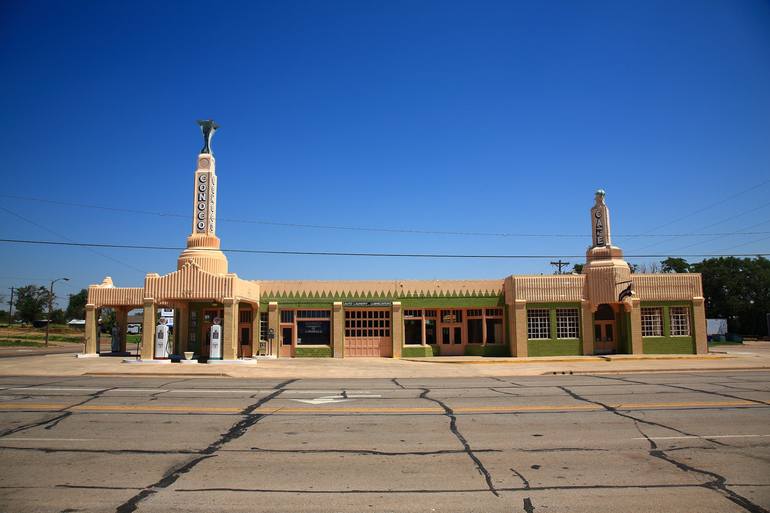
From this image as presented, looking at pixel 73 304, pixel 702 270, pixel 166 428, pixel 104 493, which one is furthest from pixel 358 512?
pixel 73 304

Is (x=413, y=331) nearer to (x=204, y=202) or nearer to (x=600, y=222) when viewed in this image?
(x=600, y=222)

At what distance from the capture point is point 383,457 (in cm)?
820

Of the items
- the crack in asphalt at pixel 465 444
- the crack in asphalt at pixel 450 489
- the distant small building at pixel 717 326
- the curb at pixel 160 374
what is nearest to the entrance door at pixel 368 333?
the curb at pixel 160 374

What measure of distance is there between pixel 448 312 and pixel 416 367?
8.12m

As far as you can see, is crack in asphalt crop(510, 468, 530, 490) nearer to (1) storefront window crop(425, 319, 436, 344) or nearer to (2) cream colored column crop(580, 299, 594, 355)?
(2) cream colored column crop(580, 299, 594, 355)

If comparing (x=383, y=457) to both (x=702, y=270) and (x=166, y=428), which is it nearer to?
(x=166, y=428)

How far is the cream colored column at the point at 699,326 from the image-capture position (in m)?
30.6

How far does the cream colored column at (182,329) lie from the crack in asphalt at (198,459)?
1910cm

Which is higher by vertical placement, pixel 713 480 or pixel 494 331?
pixel 494 331

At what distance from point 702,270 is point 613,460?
73448 millimetres

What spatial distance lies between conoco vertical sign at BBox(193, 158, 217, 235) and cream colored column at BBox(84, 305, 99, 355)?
9.33 m

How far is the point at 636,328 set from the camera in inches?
1200

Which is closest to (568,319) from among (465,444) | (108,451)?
(465,444)

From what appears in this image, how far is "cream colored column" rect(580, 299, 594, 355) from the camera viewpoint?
100ft
